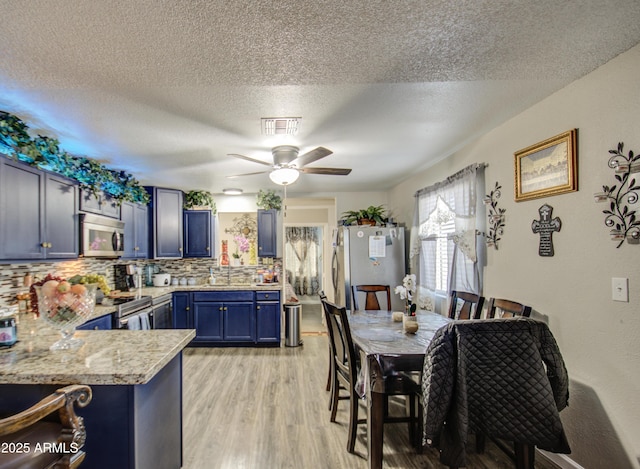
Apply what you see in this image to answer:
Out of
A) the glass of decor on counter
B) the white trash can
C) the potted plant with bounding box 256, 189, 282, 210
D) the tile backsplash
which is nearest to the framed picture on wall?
the glass of decor on counter

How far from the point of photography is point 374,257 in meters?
4.35

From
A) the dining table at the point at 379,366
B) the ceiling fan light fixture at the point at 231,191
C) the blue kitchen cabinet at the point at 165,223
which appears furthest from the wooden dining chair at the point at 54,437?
the ceiling fan light fixture at the point at 231,191

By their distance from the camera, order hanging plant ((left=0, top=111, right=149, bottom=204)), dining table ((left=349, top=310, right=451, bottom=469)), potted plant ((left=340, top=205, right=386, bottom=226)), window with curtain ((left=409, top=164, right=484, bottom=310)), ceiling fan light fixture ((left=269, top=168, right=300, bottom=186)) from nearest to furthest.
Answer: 1. dining table ((left=349, top=310, right=451, bottom=469))
2. hanging plant ((left=0, top=111, right=149, bottom=204))
3. window with curtain ((left=409, top=164, right=484, bottom=310))
4. ceiling fan light fixture ((left=269, top=168, right=300, bottom=186))
5. potted plant ((left=340, top=205, right=386, bottom=226))

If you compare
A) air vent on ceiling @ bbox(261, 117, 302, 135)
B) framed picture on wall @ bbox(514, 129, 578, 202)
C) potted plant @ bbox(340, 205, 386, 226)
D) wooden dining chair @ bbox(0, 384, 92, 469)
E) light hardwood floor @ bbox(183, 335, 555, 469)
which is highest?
air vent on ceiling @ bbox(261, 117, 302, 135)

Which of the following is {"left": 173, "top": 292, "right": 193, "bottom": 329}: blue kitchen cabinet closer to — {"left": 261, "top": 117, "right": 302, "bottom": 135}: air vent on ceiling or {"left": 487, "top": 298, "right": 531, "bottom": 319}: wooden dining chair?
{"left": 261, "top": 117, "right": 302, "bottom": 135}: air vent on ceiling

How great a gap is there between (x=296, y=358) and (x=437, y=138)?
3088 millimetres

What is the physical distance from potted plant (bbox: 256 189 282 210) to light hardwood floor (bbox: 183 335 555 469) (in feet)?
7.53

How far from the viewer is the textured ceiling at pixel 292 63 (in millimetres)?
1304

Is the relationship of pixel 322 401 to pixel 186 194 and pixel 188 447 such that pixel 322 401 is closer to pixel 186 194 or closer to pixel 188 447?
pixel 188 447

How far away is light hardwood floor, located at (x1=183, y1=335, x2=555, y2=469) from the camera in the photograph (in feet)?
7.04

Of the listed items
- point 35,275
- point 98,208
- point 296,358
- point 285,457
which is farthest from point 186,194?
point 285,457

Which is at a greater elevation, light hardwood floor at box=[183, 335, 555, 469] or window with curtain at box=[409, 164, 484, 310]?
window with curtain at box=[409, 164, 484, 310]

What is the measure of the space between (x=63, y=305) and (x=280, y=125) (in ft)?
5.80

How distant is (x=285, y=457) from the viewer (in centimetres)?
219
